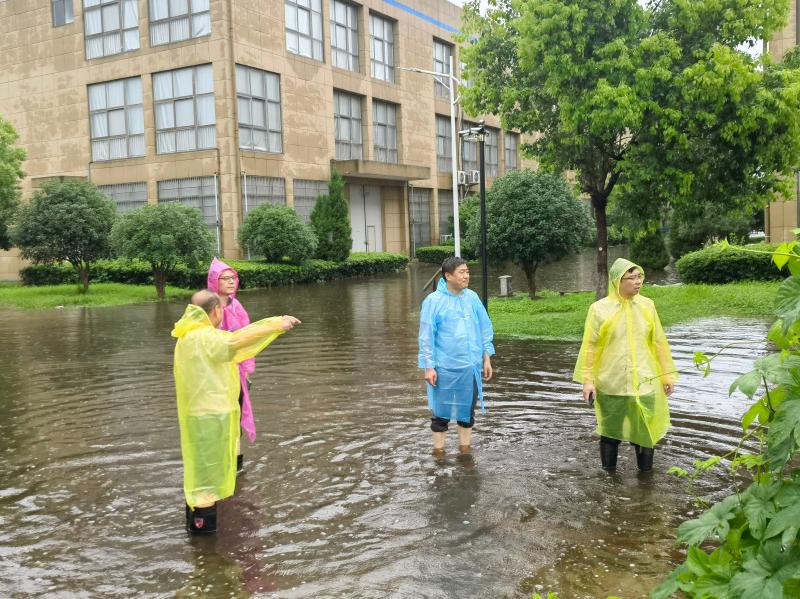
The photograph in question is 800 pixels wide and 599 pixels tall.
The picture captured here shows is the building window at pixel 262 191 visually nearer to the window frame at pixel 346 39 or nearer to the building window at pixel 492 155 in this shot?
the window frame at pixel 346 39

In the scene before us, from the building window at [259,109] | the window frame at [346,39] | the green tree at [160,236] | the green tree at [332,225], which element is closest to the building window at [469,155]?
the window frame at [346,39]

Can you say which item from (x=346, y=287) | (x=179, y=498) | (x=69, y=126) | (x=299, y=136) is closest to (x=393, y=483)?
(x=179, y=498)

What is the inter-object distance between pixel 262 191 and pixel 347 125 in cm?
780

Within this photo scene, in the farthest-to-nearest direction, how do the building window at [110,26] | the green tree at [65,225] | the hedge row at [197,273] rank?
the building window at [110,26]
the hedge row at [197,273]
the green tree at [65,225]

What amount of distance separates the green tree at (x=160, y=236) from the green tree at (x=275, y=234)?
5.76m

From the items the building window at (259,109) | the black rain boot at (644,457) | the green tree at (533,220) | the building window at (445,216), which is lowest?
the black rain boot at (644,457)

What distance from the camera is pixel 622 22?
1483cm

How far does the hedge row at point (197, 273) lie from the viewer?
28.9 metres

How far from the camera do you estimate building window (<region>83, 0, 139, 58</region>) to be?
113 feet

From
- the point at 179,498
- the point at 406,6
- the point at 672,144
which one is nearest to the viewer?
the point at 179,498

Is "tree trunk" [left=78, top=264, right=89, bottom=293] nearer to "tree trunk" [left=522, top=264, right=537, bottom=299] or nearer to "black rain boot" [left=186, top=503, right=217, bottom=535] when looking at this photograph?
"tree trunk" [left=522, top=264, right=537, bottom=299]

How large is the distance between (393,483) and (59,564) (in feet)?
7.68

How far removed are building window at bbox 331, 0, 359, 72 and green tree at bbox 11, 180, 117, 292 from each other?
1623cm

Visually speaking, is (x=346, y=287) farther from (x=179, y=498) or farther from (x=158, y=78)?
(x=179, y=498)
